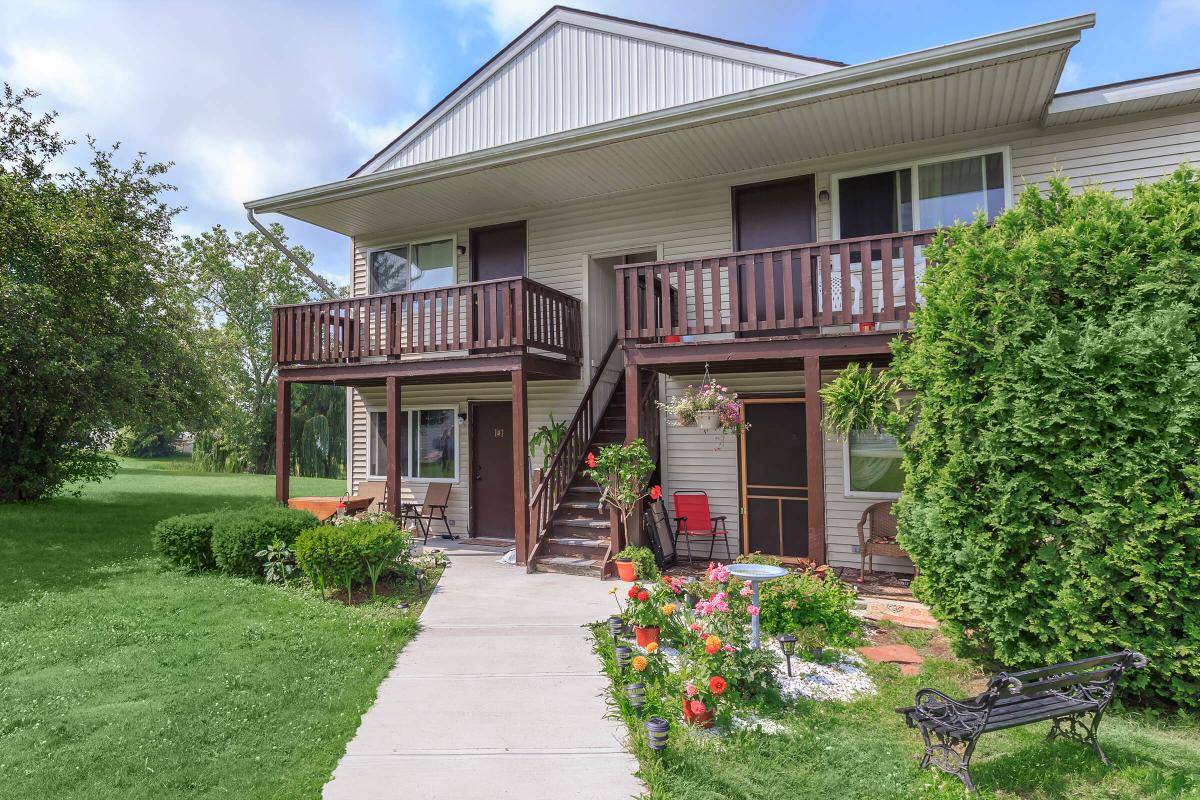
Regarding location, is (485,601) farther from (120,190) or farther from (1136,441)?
(120,190)

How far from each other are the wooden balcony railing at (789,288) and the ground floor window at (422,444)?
4.58 metres

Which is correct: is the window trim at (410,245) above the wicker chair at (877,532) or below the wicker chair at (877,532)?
above

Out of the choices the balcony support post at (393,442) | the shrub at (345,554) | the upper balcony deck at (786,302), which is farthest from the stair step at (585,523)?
the balcony support post at (393,442)

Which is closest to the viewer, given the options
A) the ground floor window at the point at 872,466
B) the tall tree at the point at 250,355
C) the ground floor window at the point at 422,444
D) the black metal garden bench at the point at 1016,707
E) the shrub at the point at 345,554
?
the black metal garden bench at the point at 1016,707

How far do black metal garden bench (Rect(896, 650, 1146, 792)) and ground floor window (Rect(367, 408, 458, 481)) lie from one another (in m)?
8.63

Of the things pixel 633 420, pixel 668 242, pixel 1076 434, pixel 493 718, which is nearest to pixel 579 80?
pixel 668 242

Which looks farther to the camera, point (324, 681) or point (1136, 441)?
point (324, 681)

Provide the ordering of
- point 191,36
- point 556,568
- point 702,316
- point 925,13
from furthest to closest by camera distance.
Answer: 1. point 925,13
2. point 191,36
3. point 556,568
4. point 702,316

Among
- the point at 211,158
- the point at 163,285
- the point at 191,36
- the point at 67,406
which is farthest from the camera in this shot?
the point at 211,158

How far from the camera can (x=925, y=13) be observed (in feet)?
32.5

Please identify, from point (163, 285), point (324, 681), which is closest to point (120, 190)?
point (163, 285)

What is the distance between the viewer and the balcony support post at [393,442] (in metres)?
9.20

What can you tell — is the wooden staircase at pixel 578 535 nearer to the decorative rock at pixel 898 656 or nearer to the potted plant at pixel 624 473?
the potted plant at pixel 624 473

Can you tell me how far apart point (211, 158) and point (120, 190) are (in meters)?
2.77
